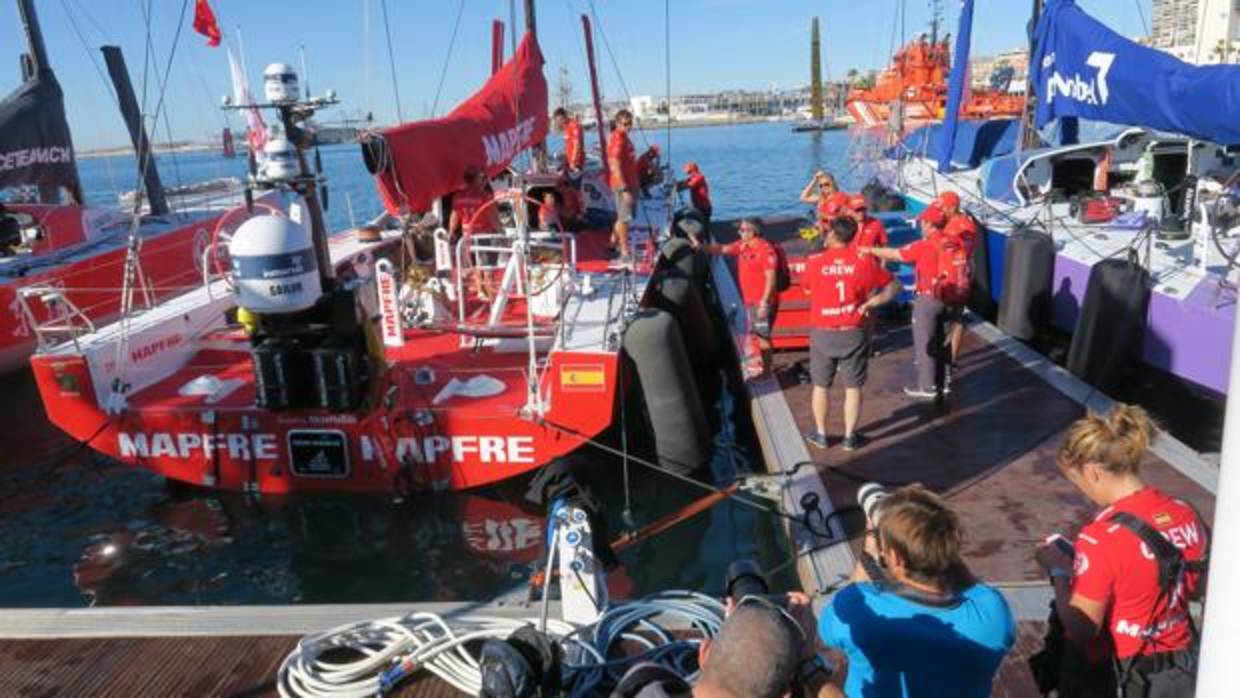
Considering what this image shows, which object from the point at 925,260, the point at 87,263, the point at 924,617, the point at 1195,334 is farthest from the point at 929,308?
the point at 87,263

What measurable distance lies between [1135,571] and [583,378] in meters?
4.01

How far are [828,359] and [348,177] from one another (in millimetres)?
51950

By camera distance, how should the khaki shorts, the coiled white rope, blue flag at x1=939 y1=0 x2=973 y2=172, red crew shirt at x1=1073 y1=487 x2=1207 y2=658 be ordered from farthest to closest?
blue flag at x1=939 y1=0 x2=973 y2=172 < the khaki shorts < the coiled white rope < red crew shirt at x1=1073 y1=487 x2=1207 y2=658

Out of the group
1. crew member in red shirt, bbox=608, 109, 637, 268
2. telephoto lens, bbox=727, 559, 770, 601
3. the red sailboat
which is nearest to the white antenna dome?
the red sailboat

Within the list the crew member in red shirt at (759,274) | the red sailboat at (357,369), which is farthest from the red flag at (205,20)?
the crew member in red shirt at (759,274)

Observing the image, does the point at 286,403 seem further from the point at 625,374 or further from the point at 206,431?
the point at 625,374

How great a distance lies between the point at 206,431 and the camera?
639 centimetres

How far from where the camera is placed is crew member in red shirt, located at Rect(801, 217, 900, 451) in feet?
18.5

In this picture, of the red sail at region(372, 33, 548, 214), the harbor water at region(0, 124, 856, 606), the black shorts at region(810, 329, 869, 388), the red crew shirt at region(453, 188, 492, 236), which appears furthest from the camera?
the red crew shirt at region(453, 188, 492, 236)

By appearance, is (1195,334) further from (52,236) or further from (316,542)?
(52,236)

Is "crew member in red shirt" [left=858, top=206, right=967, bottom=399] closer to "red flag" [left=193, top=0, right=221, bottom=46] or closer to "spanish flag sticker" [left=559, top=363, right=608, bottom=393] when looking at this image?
"spanish flag sticker" [left=559, top=363, right=608, bottom=393]

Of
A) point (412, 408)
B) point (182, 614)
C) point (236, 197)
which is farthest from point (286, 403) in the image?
point (236, 197)

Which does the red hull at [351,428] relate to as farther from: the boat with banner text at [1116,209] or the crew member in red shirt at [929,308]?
the boat with banner text at [1116,209]

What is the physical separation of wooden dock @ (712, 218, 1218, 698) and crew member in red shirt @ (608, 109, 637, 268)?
1962mm
